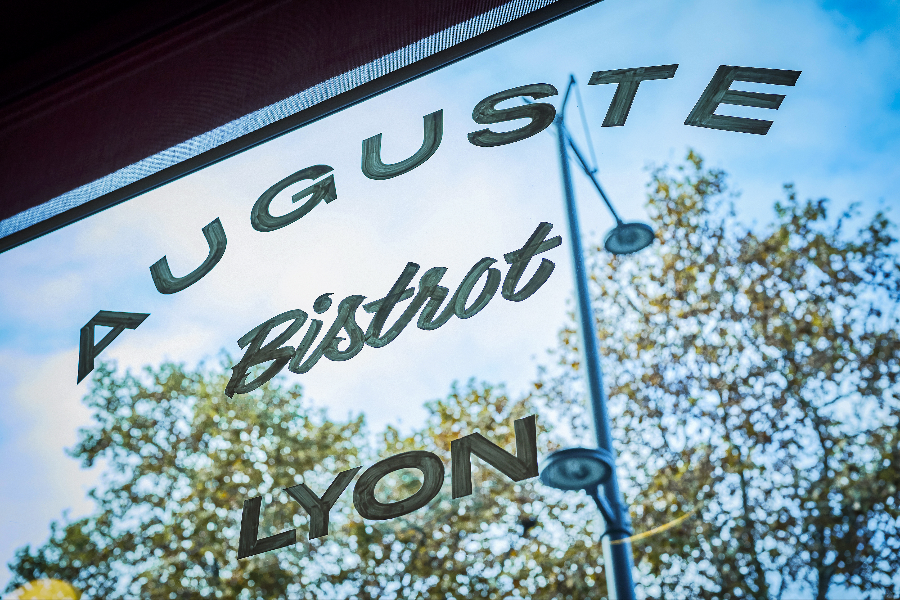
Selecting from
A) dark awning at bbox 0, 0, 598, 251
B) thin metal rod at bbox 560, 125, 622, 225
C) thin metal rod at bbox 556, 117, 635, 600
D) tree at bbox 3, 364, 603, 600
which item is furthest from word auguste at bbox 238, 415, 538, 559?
dark awning at bbox 0, 0, 598, 251

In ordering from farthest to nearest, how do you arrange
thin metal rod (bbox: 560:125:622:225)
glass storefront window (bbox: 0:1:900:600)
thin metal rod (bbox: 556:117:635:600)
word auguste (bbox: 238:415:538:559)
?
thin metal rod (bbox: 560:125:622:225)
glass storefront window (bbox: 0:1:900:600)
thin metal rod (bbox: 556:117:635:600)
word auguste (bbox: 238:415:538:559)

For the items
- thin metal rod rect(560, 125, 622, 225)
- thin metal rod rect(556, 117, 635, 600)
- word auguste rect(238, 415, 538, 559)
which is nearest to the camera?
word auguste rect(238, 415, 538, 559)

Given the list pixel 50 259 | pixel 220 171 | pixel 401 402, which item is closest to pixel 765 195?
pixel 401 402

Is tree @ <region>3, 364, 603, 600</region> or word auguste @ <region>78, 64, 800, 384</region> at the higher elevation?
word auguste @ <region>78, 64, 800, 384</region>

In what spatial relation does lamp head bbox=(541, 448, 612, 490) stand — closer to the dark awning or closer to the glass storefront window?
the glass storefront window

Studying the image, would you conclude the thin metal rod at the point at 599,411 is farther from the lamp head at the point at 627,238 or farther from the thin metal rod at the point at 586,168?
the lamp head at the point at 627,238

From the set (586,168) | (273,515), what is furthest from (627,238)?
(273,515)

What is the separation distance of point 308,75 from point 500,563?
94 cm

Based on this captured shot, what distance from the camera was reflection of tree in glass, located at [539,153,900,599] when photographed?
1.24 m

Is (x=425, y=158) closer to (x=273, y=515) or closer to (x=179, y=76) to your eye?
(x=179, y=76)

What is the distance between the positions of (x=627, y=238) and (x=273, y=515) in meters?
0.82

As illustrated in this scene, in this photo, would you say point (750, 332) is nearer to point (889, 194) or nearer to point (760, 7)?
point (889, 194)

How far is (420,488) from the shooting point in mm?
934

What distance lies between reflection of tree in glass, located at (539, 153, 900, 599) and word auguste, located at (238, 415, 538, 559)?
271 mm
